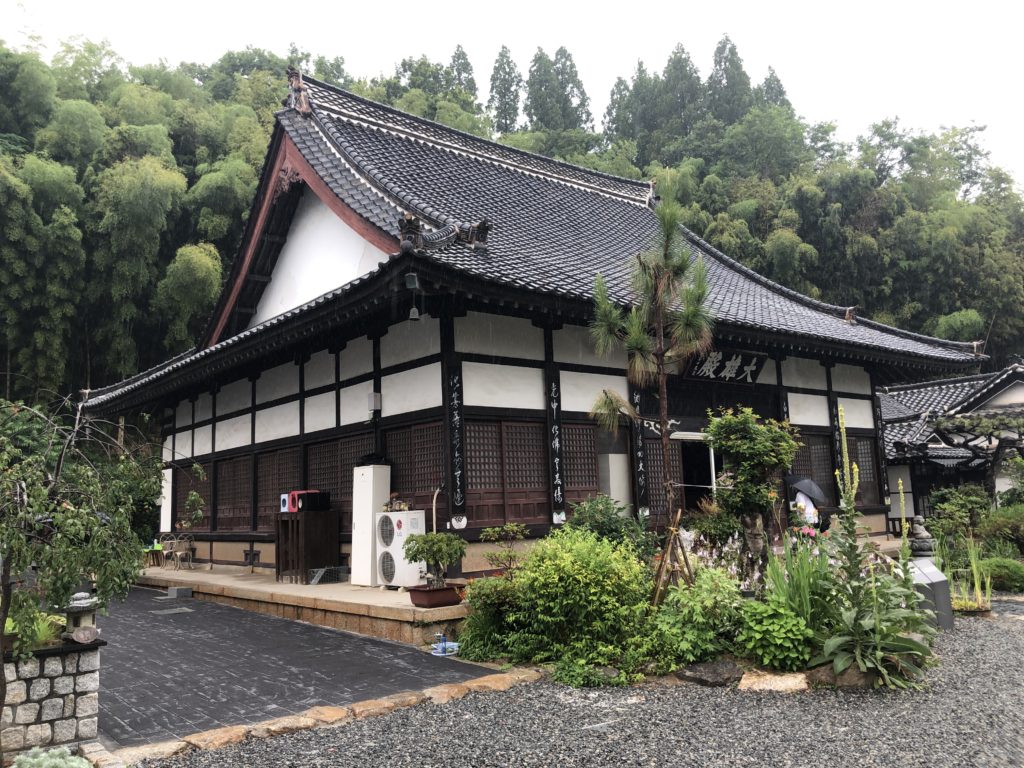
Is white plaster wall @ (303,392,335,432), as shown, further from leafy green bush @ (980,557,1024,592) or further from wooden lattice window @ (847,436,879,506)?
leafy green bush @ (980,557,1024,592)

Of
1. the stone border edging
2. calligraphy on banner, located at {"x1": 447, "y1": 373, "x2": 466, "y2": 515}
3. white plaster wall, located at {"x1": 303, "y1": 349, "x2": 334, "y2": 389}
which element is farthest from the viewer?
white plaster wall, located at {"x1": 303, "y1": 349, "x2": 334, "y2": 389}

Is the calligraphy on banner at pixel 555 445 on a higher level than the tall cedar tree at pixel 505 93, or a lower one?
lower

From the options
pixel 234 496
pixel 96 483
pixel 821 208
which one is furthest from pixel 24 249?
pixel 821 208

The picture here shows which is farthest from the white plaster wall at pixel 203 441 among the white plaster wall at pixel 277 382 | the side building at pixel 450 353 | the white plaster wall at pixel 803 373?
the white plaster wall at pixel 803 373

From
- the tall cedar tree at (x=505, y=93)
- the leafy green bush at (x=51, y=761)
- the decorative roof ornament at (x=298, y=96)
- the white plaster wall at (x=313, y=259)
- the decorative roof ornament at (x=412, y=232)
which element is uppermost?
the tall cedar tree at (x=505, y=93)

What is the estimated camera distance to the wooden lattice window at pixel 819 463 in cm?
1388

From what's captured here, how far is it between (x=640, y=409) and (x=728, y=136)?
139 ft

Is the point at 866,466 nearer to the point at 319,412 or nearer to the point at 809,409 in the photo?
the point at 809,409

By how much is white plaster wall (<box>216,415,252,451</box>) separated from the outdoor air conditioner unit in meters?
5.62

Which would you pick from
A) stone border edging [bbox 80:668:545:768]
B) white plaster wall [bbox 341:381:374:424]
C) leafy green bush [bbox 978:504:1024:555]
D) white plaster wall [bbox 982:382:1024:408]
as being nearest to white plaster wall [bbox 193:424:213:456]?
white plaster wall [bbox 341:381:374:424]

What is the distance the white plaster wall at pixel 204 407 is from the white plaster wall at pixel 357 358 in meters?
5.52

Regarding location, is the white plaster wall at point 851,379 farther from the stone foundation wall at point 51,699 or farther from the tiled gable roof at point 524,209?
the stone foundation wall at point 51,699

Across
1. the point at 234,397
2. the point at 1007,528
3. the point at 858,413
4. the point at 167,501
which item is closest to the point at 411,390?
the point at 234,397

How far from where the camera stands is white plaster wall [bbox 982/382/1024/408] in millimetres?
21625
